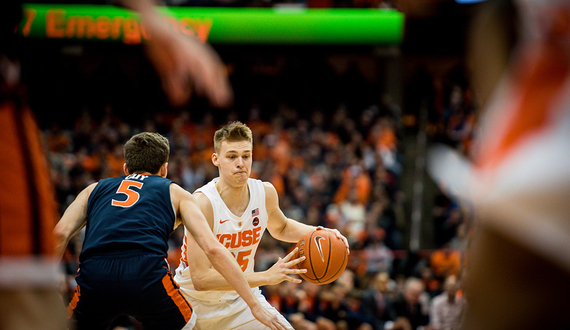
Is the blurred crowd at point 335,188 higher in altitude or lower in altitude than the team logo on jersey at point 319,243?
lower

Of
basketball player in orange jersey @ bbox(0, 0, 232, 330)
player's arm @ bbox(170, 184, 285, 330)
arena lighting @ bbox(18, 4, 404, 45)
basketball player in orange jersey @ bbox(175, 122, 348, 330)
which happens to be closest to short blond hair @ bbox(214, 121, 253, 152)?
basketball player in orange jersey @ bbox(175, 122, 348, 330)

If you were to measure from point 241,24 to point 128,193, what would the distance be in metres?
12.3

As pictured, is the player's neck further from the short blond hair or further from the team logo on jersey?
the team logo on jersey

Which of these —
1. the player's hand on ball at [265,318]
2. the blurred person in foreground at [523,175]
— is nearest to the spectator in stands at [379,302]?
the player's hand on ball at [265,318]

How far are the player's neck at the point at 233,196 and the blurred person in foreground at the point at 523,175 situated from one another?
3665 mm

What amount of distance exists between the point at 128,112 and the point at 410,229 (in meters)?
10.0

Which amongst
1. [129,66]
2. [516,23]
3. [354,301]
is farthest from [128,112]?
[516,23]

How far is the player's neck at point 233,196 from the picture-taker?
178 inches

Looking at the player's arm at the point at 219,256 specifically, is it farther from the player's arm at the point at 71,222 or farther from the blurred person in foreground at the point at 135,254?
the player's arm at the point at 71,222

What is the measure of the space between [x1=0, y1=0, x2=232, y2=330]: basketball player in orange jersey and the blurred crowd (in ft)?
21.2

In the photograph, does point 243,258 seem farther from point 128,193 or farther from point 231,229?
point 128,193

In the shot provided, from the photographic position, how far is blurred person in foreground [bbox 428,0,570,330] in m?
0.84

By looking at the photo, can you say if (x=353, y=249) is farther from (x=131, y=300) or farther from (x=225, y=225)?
(x=131, y=300)

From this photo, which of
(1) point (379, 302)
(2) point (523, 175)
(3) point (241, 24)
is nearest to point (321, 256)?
(2) point (523, 175)
